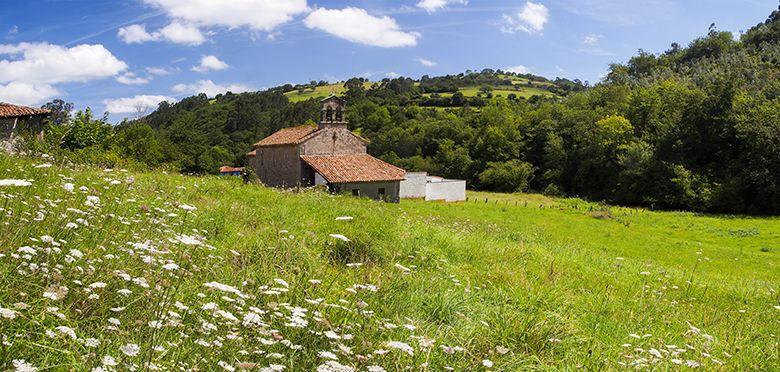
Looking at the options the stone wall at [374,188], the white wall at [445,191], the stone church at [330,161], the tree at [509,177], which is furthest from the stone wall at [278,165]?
the tree at [509,177]

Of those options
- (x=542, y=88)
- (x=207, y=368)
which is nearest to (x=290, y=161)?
(x=207, y=368)

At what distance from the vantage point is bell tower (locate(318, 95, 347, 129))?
136 ft

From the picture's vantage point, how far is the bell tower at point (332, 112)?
41.5m

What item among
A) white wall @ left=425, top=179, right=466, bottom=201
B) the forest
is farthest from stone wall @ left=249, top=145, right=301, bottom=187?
white wall @ left=425, top=179, right=466, bottom=201

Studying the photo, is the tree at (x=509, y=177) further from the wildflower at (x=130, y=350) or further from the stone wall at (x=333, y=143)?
the wildflower at (x=130, y=350)

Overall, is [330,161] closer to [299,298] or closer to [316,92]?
[299,298]

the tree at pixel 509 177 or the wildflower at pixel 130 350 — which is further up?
the wildflower at pixel 130 350

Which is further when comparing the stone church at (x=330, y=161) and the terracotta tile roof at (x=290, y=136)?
the terracotta tile roof at (x=290, y=136)

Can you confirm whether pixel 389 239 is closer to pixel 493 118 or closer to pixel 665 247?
pixel 665 247

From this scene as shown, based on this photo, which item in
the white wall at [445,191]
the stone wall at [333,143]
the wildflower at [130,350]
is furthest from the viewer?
the white wall at [445,191]

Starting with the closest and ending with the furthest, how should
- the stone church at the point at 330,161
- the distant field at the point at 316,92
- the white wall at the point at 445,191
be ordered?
the stone church at the point at 330,161, the white wall at the point at 445,191, the distant field at the point at 316,92

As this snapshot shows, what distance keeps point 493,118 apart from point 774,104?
40458 millimetres

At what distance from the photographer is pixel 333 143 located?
42.3 metres

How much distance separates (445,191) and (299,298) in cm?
5012
